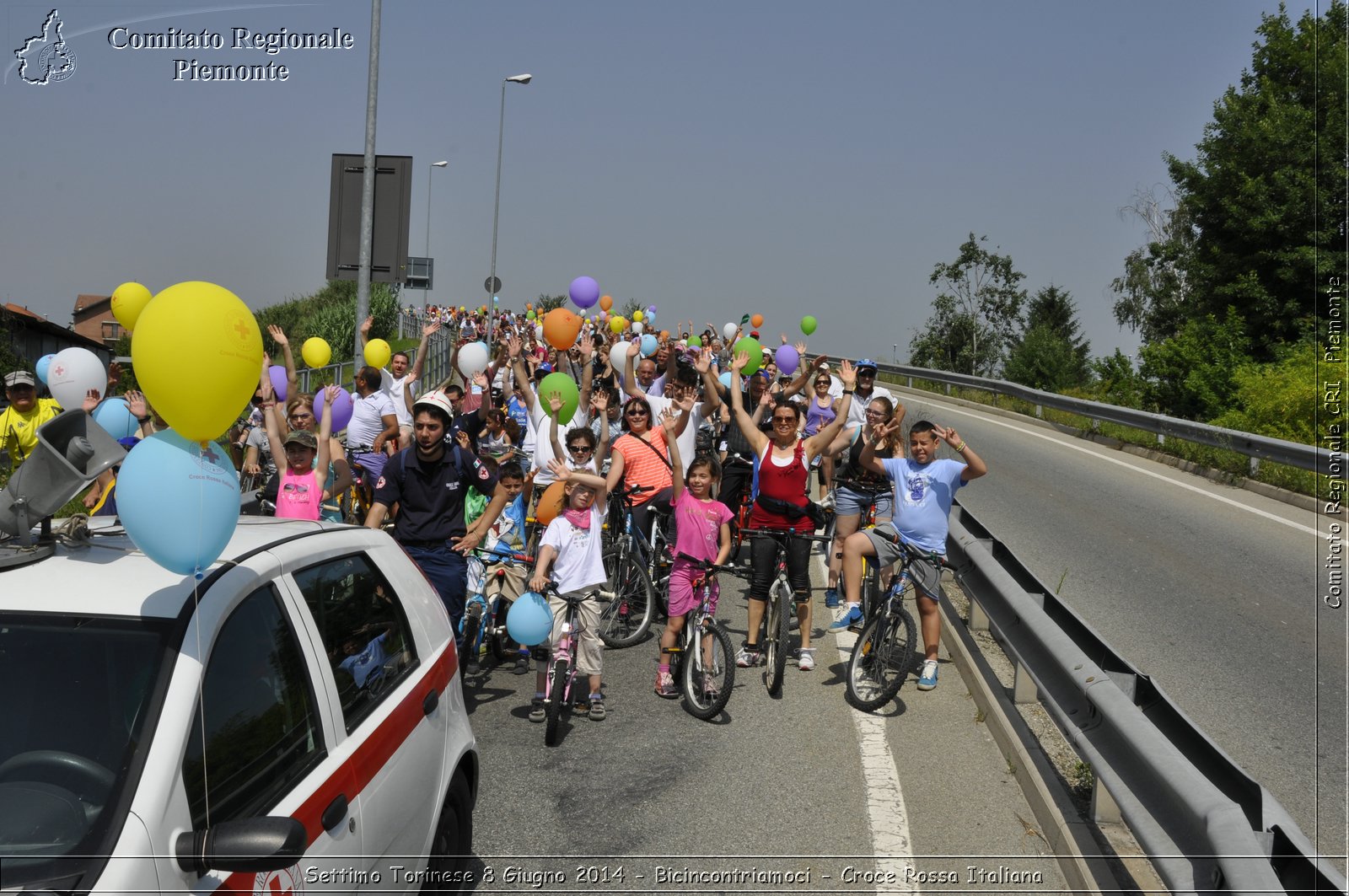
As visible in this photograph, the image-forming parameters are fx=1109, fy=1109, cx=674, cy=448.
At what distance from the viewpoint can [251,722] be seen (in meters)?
2.97

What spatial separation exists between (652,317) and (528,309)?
10747 mm

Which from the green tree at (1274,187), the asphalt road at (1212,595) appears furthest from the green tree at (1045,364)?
the asphalt road at (1212,595)

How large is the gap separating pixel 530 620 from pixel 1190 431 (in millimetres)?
13236

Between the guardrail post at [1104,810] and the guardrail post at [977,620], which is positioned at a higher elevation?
the guardrail post at [977,620]

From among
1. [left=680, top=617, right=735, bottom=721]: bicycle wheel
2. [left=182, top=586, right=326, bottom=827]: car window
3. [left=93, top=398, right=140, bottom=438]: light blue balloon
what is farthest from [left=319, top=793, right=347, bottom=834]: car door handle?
[left=93, top=398, right=140, bottom=438]: light blue balloon

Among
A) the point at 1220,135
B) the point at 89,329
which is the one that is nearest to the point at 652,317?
the point at 1220,135

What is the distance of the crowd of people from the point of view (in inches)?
276

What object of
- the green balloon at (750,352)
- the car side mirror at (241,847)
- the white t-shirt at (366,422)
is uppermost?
the green balloon at (750,352)

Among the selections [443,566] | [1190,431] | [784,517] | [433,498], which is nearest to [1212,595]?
[784,517]

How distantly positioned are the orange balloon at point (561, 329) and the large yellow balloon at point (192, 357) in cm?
682

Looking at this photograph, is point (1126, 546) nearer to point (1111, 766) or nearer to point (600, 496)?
point (600, 496)

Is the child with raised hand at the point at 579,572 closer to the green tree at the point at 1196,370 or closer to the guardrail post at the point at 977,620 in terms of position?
the guardrail post at the point at 977,620

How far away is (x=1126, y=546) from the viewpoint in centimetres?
1177

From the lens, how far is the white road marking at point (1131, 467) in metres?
12.9
